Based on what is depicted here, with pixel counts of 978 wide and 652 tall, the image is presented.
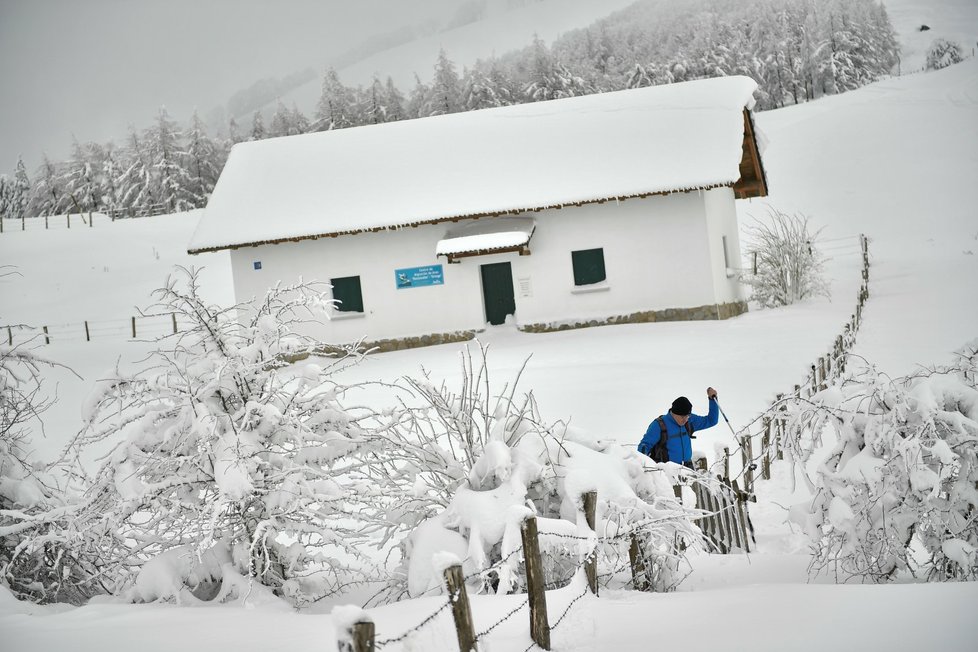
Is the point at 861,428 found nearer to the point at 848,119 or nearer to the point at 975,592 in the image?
the point at 975,592

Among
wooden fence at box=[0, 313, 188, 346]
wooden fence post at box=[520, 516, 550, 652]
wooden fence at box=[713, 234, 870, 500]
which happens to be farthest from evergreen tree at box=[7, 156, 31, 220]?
wooden fence post at box=[520, 516, 550, 652]

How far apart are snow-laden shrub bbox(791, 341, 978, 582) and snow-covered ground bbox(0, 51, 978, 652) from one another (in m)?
0.60

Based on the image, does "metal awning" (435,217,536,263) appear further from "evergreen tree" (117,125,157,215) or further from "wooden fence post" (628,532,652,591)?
"evergreen tree" (117,125,157,215)

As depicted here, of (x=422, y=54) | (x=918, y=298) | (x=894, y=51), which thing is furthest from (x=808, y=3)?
(x=918, y=298)

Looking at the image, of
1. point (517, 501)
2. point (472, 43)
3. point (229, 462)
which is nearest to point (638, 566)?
point (517, 501)

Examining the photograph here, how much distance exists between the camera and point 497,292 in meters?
21.9

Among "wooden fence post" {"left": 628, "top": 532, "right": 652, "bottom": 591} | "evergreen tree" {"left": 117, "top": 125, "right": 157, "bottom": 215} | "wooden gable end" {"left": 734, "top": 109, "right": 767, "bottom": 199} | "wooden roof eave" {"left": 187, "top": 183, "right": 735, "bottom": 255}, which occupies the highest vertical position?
"evergreen tree" {"left": 117, "top": 125, "right": 157, "bottom": 215}

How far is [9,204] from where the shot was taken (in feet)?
200

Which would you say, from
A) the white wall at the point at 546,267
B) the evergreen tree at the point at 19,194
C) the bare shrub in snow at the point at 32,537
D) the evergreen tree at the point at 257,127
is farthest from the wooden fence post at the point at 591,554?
the evergreen tree at the point at 257,127

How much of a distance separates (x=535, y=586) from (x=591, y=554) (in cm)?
105

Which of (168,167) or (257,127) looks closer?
(168,167)

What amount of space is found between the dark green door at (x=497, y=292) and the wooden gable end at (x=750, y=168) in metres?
7.00

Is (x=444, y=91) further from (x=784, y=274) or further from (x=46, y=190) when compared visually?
(x=784, y=274)

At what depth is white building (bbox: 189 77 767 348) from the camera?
67.8 ft
